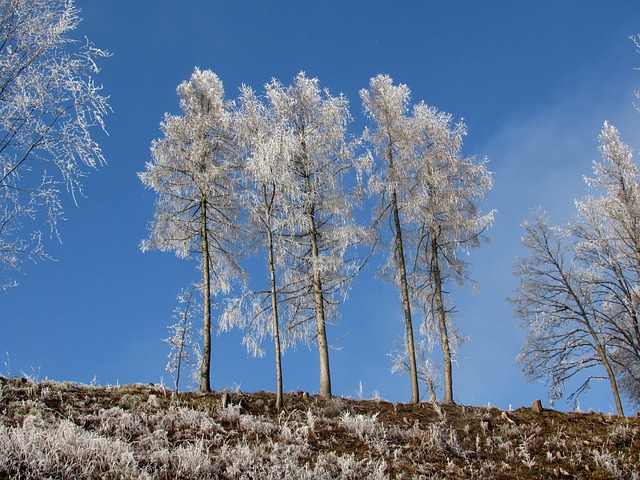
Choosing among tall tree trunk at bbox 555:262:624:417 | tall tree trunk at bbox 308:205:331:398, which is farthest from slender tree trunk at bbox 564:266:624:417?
tall tree trunk at bbox 308:205:331:398

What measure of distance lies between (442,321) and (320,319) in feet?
13.3

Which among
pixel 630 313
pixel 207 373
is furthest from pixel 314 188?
pixel 630 313

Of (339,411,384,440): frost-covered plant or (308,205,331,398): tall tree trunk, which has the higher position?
(308,205,331,398): tall tree trunk

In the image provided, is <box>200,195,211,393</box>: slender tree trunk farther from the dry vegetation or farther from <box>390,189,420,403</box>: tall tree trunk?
<box>390,189,420,403</box>: tall tree trunk

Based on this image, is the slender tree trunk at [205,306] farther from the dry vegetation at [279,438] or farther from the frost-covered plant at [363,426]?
the frost-covered plant at [363,426]

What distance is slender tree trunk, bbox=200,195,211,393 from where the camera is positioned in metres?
15.6

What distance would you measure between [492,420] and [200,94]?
13236 millimetres

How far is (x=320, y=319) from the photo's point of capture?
1653 cm

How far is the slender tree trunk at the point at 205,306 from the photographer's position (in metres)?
15.6

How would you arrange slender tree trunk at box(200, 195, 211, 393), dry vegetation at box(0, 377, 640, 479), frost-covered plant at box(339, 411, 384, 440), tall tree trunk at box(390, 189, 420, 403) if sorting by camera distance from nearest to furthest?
dry vegetation at box(0, 377, 640, 479)
frost-covered plant at box(339, 411, 384, 440)
slender tree trunk at box(200, 195, 211, 393)
tall tree trunk at box(390, 189, 420, 403)

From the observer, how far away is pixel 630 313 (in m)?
19.8

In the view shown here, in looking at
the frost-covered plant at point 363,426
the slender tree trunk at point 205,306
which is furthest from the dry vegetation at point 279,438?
the slender tree trunk at point 205,306

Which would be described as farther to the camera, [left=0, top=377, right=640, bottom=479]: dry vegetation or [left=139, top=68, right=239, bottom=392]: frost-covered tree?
[left=139, top=68, right=239, bottom=392]: frost-covered tree

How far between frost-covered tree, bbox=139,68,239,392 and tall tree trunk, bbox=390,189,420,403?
17.2 ft
